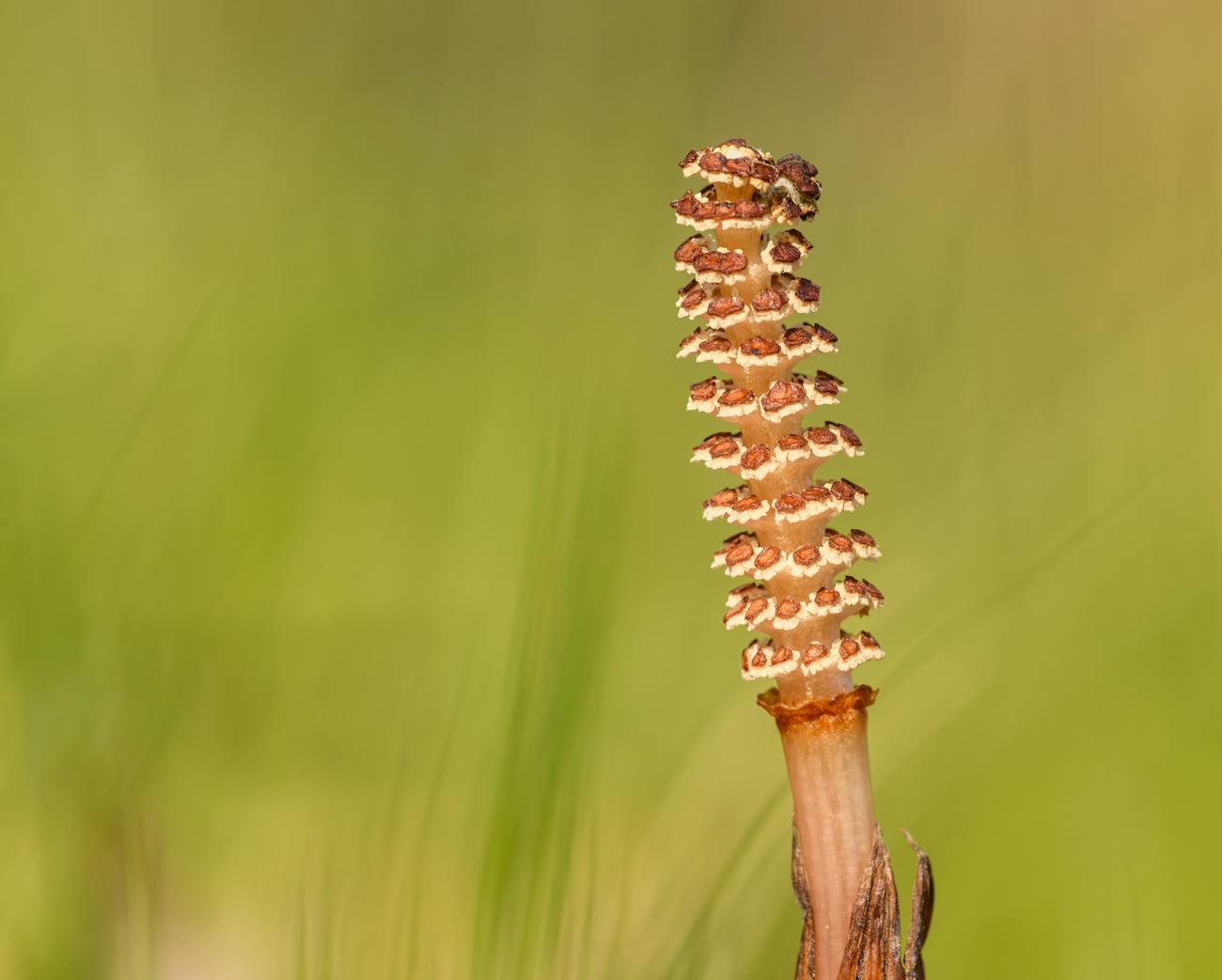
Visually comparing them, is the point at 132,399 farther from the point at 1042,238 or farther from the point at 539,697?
the point at 1042,238

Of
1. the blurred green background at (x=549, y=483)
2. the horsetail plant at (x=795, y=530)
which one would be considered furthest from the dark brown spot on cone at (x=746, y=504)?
the blurred green background at (x=549, y=483)

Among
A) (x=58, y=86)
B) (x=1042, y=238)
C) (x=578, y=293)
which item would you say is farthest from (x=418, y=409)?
(x=1042, y=238)

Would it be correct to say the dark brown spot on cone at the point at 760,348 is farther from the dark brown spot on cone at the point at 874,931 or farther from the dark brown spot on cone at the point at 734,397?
the dark brown spot on cone at the point at 874,931

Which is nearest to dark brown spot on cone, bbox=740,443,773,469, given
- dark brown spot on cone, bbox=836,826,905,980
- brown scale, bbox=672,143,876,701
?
brown scale, bbox=672,143,876,701

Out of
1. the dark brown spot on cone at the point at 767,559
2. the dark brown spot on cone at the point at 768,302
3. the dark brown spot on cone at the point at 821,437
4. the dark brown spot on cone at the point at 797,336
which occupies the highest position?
the dark brown spot on cone at the point at 768,302

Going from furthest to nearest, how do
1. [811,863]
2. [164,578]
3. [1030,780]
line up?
[1030,780] → [164,578] → [811,863]

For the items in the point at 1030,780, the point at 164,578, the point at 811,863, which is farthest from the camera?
the point at 1030,780

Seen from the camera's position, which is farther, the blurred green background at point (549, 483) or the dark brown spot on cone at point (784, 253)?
the blurred green background at point (549, 483)
